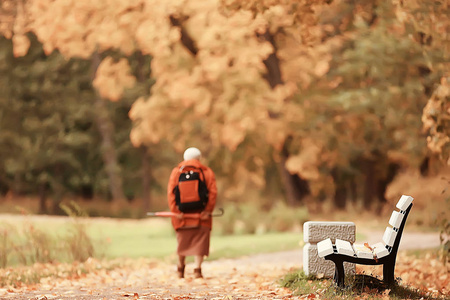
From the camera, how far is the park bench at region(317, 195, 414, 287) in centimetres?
738

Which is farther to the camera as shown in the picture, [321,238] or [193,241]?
[193,241]

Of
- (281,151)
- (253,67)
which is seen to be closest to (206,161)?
(281,151)

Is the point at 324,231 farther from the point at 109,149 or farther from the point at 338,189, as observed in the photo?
the point at 109,149

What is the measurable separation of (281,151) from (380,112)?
395 cm

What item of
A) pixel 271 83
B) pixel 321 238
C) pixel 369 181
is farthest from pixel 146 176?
pixel 321 238

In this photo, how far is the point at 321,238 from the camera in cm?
855

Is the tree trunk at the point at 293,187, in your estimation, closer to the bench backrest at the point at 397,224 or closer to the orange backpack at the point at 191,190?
the orange backpack at the point at 191,190

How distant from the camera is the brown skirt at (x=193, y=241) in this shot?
10.3 m

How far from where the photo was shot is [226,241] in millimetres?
18031

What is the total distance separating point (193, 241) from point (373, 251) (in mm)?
3304

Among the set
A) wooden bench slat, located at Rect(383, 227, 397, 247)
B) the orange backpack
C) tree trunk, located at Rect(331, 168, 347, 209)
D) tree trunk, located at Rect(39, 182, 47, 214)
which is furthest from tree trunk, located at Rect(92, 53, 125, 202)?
wooden bench slat, located at Rect(383, 227, 397, 247)

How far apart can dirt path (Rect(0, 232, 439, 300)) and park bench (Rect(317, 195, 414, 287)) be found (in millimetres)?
733

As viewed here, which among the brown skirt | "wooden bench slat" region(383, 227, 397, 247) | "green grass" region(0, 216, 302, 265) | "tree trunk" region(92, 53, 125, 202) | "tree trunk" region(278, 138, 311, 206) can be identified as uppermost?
"tree trunk" region(92, 53, 125, 202)

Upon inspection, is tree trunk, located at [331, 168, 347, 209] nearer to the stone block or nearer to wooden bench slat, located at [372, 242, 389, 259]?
the stone block
